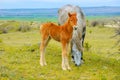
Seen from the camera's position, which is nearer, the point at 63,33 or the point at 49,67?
the point at 63,33

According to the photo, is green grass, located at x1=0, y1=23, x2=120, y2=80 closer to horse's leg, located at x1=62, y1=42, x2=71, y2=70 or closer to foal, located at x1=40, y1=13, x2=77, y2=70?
horse's leg, located at x1=62, y1=42, x2=71, y2=70

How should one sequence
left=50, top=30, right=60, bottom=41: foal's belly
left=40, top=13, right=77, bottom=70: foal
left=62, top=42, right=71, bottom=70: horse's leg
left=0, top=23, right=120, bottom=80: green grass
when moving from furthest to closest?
1. left=50, top=30, right=60, bottom=41: foal's belly
2. left=62, top=42, right=71, bottom=70: horse's leg
3. left=40, top=13, right=77, bottom=70: foal
4. left=0, top=23, right=120, bottom=80: green grass

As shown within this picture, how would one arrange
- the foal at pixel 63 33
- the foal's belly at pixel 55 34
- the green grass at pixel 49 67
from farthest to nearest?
the foal's belly at pixel 55 34
the foal at pixel 63 33
the green grass at pixel 49 67

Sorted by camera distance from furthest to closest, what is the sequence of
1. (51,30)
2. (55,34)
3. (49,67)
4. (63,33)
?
1. (49,67)
2. (51,30)
3. (55,34)
4. (63,33)

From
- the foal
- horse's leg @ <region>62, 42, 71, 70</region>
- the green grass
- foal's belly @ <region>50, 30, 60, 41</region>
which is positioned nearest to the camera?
the green grass

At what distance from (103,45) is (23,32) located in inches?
568

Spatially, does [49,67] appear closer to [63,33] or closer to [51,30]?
[51,30]

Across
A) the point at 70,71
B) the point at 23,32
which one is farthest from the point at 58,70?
the point at 23,32

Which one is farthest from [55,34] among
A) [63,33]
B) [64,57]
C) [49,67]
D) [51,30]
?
[49,67]

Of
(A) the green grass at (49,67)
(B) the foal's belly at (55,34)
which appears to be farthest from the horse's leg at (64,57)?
(B) the foal's belly at (55,34)

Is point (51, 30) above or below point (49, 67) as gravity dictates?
above

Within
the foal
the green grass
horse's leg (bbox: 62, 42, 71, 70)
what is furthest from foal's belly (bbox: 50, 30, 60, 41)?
the green grass

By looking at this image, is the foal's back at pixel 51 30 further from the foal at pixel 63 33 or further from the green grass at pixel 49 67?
the green grass at pixel 49 67

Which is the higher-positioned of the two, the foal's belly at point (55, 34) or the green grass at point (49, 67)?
the foal's belly at point (55, 34)
